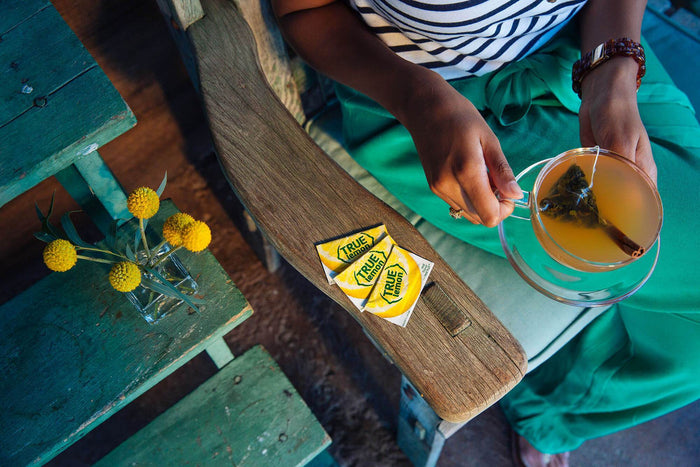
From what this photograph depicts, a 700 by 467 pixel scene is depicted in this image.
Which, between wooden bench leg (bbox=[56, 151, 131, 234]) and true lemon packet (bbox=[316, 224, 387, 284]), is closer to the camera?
true lemon packet (bbox=[316, 224, 387, 284])

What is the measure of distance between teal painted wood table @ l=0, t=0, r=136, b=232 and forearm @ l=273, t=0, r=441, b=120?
0.42m

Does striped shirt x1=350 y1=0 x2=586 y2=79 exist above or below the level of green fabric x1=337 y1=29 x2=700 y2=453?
above

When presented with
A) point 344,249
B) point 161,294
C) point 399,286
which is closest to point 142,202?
point 161,294

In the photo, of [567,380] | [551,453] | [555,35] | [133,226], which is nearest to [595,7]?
[555,35]

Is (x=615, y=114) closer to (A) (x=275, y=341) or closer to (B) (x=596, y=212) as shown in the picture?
(B) (x=596, y=212)

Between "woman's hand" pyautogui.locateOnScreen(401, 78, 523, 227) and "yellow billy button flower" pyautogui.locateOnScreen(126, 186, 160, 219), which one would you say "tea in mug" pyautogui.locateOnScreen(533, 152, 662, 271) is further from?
"yellow billy button flower" pyautogui.locateOnScreen(126, 186, 160, 219)

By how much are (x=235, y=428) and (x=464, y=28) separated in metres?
1.10

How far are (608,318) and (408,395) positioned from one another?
0.59 meters

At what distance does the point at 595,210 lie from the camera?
2.60ft

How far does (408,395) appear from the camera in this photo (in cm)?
131

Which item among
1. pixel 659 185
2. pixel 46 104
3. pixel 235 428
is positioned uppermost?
pixel 46 104

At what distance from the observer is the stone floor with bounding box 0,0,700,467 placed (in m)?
1.65

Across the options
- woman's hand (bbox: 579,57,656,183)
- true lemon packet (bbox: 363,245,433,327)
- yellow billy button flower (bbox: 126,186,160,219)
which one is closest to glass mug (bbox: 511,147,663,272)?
woman's hand (bbox: 579,57,656,183)

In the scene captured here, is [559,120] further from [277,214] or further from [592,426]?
[592,426]
